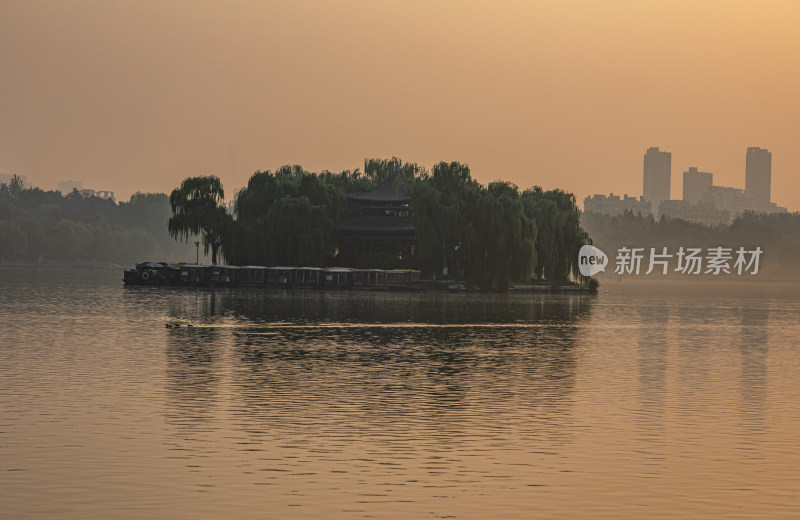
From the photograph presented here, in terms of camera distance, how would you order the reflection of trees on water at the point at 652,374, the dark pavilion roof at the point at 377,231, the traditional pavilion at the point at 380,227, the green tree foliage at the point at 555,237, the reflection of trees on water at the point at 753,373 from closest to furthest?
the reflection of trees on water at the point at 652,374 < the reflection of trees on water at the point at 753,373 < the green tree foliage at the point at 555,237 < the dark pavilion roof at the point at 377,231 < the traditional pavilion at the point at 380,227

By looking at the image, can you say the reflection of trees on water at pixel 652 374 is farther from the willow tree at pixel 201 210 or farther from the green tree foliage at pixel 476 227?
the willow tree at pixel 201 210

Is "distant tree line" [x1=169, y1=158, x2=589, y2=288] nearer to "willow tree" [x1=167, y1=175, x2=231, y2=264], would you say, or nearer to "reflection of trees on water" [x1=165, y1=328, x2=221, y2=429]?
"willow tree" [x1=167, y1=175, x2=231, y2=264]

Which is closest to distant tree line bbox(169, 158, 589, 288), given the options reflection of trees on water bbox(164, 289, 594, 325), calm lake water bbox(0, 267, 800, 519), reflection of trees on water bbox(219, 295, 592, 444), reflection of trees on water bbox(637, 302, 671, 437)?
reflection of trees on water bbox(164, 289, 594, 325)

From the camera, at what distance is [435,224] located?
10962 centimetres

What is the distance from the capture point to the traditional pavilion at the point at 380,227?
5007 inches

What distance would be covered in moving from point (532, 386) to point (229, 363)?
1025cm

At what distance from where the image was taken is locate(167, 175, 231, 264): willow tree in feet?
370

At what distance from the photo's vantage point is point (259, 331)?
50719mm

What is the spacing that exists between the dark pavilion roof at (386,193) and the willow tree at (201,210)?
70.0ft

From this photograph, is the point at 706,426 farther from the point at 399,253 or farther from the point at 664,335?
the point at 399,253

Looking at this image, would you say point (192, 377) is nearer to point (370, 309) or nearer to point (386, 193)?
point (370, 309)

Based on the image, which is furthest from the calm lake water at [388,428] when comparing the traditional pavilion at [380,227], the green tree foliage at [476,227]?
the traditional pavilion at [380,227]

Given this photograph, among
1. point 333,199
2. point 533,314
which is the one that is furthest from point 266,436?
point 333,199

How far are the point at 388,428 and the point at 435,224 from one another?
8819 centimetres
